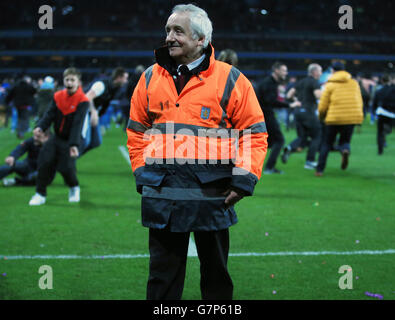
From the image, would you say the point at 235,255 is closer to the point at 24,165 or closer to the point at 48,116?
the point at 48,116

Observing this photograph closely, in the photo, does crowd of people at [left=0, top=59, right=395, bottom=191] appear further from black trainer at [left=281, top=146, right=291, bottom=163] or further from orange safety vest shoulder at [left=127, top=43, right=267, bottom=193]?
orange safety vest shoulder at [left=127, top=43, right=267, bottom=193]

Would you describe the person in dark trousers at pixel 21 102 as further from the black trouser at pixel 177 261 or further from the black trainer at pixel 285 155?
the black trouser at pixel 177 261

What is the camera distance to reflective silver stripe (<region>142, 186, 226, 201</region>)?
328 cm

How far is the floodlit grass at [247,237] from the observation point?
4891 mm

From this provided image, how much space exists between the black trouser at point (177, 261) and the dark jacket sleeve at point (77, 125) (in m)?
4.94

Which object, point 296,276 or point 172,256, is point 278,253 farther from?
point 172,256

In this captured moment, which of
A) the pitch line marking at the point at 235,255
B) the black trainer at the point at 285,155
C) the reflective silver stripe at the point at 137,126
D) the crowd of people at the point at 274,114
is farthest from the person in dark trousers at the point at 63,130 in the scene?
the black trainer at the point at 285,155

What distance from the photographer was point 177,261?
3.45m

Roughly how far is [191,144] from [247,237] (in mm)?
3592

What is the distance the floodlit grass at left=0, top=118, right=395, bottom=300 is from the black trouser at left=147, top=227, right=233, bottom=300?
122cm

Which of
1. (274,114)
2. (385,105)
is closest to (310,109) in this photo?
(274,114)

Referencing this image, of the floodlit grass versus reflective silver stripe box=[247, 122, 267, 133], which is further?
the floodlit grass

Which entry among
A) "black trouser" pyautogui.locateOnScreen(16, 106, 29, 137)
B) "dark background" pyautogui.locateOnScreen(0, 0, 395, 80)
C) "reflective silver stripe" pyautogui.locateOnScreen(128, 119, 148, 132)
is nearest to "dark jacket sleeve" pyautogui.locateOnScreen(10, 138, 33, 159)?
"reflective silver stripe" pyautogui.locateOnScreen(128, 119, 148, 132)

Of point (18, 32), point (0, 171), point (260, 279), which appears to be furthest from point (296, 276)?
point (18, 32)
